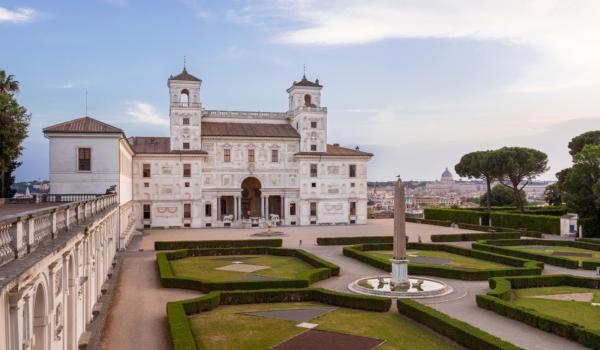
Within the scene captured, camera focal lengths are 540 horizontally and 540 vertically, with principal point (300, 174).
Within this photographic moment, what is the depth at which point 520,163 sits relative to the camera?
65688 mm

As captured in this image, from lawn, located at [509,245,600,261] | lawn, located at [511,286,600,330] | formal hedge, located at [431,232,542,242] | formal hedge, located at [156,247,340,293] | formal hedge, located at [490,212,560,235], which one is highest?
formal hedge, located at [490,212,560,235]

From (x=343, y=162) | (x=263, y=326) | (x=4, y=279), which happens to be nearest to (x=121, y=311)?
(x=263, y=326)

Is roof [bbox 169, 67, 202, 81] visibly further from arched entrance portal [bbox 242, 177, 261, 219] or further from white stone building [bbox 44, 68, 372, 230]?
arched entrance portal [bbox 242, 177, 261, 219]

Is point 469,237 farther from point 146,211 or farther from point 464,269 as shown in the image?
point 146,211

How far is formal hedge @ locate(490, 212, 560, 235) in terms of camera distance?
50094 millimetres

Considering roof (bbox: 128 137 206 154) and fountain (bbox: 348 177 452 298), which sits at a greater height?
roof (bbox: 128 137 206 154)

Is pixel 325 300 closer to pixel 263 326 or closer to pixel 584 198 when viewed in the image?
pixel 263 326

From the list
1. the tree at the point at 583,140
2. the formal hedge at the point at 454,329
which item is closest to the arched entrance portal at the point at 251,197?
the tree at the point at 583,140

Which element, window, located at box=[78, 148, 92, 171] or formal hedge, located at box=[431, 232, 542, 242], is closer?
window, located at box=[78, 148, 92, 171]

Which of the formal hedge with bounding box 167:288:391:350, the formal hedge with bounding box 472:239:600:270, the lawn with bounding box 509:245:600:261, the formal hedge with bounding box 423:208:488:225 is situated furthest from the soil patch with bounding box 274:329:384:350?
the formal hedge with bounding box 423:208:488:225

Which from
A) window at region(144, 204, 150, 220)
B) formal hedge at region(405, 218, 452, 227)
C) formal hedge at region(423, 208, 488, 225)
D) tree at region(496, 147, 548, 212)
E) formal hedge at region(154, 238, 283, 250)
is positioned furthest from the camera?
tree at region(496, 147, 548, 212)

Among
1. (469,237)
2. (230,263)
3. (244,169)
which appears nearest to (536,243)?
(469,237)

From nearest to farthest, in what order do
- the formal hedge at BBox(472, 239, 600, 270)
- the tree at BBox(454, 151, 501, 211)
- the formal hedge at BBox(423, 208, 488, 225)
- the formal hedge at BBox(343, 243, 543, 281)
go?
1. the formal hedge at BBox(343, 243, 543, 281)
2. the formal hedge at BBox(472, 239, 600, 270)
3. the formal hedge at BBox(423, 208, 488, 225)
4. the tree at BBox(454, 151, 501, 211)

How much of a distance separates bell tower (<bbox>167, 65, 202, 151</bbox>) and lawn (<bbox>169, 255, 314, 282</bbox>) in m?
24.6
